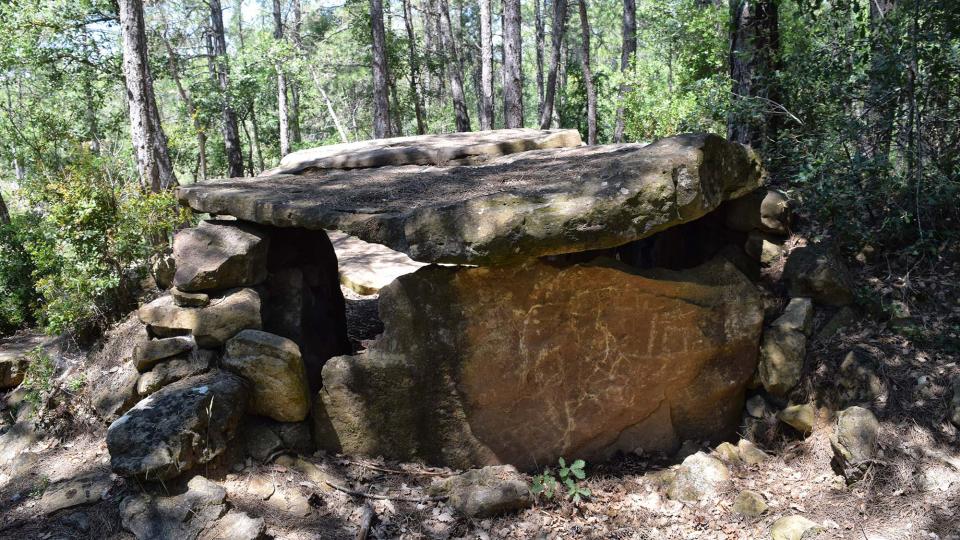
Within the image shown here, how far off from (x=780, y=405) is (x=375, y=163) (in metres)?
4.08

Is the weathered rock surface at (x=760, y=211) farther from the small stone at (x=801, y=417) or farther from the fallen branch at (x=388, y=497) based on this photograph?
the fallen branch at (x=388, y=497)

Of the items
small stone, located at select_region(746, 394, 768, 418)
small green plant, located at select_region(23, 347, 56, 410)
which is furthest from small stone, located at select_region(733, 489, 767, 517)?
small green plant, located at select_region(23, 347, 56, 410)

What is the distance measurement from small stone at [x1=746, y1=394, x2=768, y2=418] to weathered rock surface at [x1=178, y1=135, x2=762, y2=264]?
1560 mm

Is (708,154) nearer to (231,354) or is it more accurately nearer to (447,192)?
(447,192)

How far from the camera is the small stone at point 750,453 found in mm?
4718

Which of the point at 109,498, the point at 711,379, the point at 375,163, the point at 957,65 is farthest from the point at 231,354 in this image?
the point at 957,65

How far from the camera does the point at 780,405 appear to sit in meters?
4.97

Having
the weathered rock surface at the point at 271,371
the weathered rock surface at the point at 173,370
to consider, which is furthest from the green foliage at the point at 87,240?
the weathered rock surface at the point at 271,371

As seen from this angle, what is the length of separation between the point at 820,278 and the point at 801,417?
114 cm

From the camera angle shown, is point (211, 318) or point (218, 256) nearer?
point (211, 318)

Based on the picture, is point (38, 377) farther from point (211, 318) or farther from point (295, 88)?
point (295, 88)

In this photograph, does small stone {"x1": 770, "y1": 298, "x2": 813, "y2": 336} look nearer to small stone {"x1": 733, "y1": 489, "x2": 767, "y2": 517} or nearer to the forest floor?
the forest floor

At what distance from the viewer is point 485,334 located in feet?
15.1

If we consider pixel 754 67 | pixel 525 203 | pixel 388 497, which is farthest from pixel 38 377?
pixel 754 67
